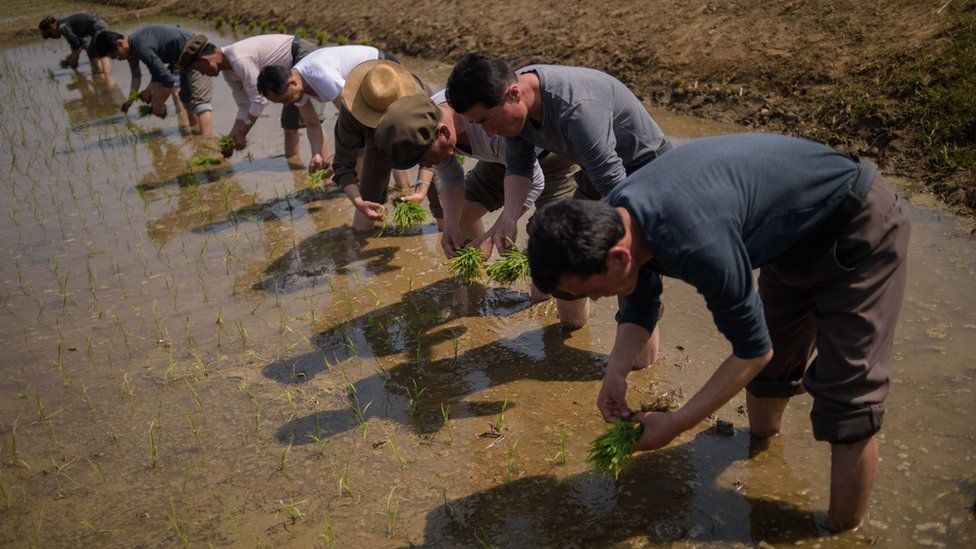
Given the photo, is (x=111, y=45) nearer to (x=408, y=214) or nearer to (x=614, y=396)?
(x=408, y=214)

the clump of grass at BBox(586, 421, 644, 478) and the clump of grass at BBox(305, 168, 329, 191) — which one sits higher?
the clump of grass at BBox(305, 168, 329, 191)

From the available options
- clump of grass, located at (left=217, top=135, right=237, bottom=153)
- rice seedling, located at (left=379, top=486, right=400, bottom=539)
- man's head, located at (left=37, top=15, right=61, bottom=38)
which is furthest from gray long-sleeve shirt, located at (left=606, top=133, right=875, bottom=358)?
man's head, located at (left=37, top=15, right=61, bottom=38)

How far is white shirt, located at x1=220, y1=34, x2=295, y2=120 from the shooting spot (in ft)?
24.4

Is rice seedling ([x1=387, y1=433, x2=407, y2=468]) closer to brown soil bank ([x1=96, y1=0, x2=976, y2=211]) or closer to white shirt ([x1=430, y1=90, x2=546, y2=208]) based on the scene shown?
white shirt ([x1=430, y1=90, x2=546, y2=208])

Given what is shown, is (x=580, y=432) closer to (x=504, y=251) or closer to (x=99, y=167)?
(x=504, y=251)

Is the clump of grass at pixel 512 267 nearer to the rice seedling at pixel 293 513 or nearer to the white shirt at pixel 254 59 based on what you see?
the rice seedling at pixel 293 513

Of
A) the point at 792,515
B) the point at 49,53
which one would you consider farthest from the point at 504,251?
the point at 49,53

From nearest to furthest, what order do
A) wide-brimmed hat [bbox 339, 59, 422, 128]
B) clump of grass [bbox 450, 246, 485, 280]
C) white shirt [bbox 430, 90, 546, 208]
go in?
white shirt [bbox 430, 90, 546, 208], clump of grass [bbox 450, 246, 485, 280], wide-brimmed hat [bbox 339, 59, 422, 128]

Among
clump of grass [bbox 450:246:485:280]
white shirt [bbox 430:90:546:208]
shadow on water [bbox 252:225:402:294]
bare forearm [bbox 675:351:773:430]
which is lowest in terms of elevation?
shadow on water [bbox 252:225:402:294]

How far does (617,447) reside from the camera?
9.53ft

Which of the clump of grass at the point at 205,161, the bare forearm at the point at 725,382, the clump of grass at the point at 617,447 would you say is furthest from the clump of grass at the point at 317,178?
the bare forearm at the point at 725,382

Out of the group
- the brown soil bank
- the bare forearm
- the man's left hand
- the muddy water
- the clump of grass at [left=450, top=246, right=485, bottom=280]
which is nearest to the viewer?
the bare forearm

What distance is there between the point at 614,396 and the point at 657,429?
0.83 feet

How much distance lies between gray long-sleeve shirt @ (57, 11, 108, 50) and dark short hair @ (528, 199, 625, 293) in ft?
39.8
